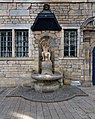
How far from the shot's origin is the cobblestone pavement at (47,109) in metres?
5.50

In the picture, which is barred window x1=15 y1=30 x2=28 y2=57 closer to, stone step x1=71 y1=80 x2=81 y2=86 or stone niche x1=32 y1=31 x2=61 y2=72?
stone niche x1=32 y1=31 x2=61 y2=72

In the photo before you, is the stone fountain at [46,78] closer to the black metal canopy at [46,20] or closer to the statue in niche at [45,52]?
the statue in niche at [45,52]

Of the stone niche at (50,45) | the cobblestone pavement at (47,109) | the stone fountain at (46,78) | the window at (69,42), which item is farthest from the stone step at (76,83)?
the cobblestone pavement at (47,109)

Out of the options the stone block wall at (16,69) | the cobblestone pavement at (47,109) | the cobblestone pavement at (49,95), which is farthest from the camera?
the stone block wall at (16,69)

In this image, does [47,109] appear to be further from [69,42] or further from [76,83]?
[69,42]

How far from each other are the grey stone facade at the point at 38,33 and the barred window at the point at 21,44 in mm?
301

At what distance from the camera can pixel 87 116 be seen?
548 centimetres

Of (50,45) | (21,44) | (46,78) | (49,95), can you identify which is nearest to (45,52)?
(50,45)

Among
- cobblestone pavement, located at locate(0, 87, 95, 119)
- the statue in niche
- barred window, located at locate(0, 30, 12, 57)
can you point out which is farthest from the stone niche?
cobblestone pavement, located at locate(0, 87, 95, 119)

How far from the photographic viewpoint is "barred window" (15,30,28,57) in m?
10.1

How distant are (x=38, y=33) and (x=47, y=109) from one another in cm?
472

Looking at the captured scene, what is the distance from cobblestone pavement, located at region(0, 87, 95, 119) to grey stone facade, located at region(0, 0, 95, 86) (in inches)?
97.6

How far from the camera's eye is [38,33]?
9945 mm

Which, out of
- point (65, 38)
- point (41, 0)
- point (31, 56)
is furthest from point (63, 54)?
point (41, 0)
